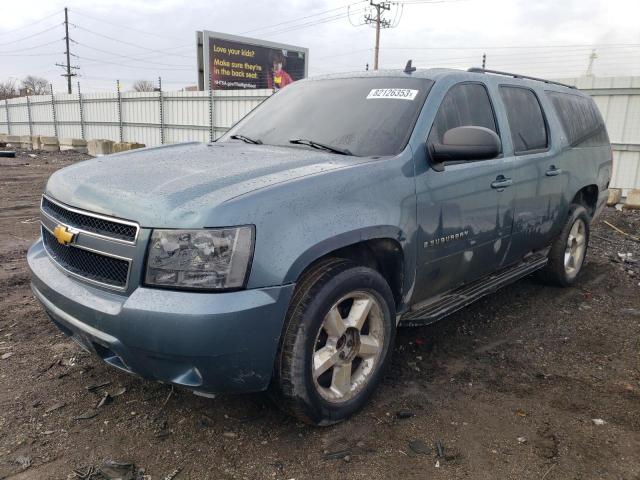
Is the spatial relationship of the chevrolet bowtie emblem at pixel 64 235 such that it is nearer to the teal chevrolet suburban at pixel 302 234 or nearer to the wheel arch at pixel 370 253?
the teal chevrolet suburban at pixel 302 234

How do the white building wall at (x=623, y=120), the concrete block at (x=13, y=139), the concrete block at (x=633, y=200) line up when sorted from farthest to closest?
the concrete block at (x=13, y=139) < the white building wall at (x=623, y=120) < the concrete block at (x=633, y=200)

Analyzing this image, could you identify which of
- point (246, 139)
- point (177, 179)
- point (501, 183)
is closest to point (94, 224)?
point (177, 179)

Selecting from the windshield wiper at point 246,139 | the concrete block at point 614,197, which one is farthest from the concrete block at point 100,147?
the windshield wiper at point 246,139

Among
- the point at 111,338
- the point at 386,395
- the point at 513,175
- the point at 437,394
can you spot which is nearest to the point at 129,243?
the point at 111,338

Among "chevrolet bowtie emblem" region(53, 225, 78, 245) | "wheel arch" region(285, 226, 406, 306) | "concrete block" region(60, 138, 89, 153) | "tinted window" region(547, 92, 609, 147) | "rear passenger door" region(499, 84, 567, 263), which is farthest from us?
"concrete block" region(60, 138, 89, 153)

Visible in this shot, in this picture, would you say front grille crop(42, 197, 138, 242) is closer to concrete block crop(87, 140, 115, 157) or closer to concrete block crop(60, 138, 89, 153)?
concrete block crop(87, 140, 115, 157)

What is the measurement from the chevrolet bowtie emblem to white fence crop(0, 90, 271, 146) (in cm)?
1368

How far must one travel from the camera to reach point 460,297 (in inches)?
140

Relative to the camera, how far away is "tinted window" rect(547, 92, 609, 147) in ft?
15.4

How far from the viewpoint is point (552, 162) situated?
4301mm

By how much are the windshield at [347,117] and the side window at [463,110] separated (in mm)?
163

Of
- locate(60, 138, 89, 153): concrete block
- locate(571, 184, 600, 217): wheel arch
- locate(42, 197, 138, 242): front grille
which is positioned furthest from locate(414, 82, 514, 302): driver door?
locate(60, 138, 89, 153): concrete block

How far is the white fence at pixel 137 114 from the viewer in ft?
60.8

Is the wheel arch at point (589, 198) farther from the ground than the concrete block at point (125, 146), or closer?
farther from the ground
